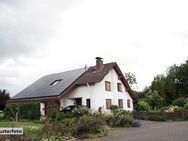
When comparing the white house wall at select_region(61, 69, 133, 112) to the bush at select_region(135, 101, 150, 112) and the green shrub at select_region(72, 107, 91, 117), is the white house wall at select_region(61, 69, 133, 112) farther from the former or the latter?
the green shrub at select_region(72, 107, 91, 117)

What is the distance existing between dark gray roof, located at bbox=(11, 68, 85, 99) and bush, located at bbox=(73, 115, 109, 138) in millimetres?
17231

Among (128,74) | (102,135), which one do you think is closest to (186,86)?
(128,74)

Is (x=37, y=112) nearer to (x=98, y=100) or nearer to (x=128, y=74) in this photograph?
(x=98, y=100)

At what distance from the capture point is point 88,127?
70.9ft

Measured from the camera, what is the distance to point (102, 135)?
21562mm

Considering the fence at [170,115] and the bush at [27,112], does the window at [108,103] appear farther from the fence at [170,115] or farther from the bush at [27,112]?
the bush at [27,112]

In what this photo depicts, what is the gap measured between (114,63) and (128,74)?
32.4m

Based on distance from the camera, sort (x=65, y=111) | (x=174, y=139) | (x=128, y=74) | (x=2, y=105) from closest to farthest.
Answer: (x=174, y=139) < (x=65, y=111) < (x=2, y=105) < (x=128, y=74)

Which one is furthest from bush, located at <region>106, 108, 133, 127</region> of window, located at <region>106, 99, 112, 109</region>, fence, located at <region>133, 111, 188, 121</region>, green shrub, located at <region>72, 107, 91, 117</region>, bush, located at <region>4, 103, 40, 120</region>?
bush, located at <region>4, 103, 40, 120</region>

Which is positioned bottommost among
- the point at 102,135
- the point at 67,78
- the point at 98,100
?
the point at 102,135

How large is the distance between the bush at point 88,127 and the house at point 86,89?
1669 cm

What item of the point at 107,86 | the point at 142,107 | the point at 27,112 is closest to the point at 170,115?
the point at 107,86

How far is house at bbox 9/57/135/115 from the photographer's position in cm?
4003

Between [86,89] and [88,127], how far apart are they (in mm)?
19039
